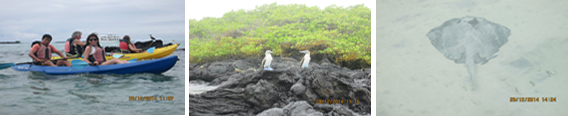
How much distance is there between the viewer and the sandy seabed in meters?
3.43

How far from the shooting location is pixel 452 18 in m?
3.49

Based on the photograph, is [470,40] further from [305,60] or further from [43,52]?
[43,52]

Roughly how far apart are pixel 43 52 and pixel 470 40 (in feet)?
13.9

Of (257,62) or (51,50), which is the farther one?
(257,62)

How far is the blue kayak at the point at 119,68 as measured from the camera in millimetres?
3295

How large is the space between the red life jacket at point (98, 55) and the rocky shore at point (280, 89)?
835mm

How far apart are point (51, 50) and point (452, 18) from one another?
3.99 meters

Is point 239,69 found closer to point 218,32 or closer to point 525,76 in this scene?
point 218,32

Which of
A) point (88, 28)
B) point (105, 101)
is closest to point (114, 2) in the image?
point (88, 28)

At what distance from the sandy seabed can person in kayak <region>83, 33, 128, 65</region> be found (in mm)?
2856
